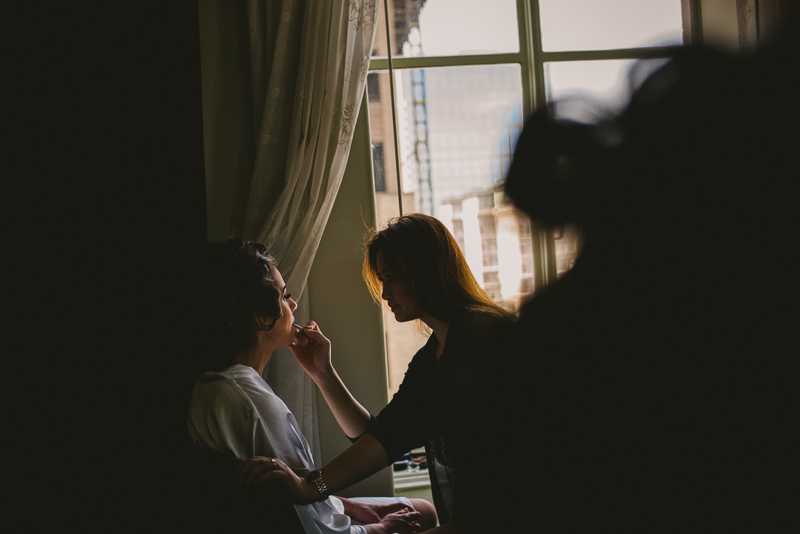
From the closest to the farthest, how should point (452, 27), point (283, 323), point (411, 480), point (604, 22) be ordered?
point (283, 323) < point (411, 480) < point (452, 27) < point (604, 22)

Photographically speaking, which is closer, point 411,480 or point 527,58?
point 411,480

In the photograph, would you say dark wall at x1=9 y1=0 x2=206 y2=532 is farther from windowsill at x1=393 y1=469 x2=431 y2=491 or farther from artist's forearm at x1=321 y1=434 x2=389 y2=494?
windowsill at x1=393 y1=469 x2=431 y2=491

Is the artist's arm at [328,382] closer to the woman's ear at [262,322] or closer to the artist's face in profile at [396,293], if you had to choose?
the woman's ear at [262,322]

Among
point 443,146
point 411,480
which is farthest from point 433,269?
point 411,480

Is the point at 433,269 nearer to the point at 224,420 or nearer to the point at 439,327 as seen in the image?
the point at 439,327

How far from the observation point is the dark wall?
1623 millimetres

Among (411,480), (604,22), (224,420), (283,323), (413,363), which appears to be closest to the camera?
(224,420)

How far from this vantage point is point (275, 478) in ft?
3.21

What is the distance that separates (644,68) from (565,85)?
2.37m

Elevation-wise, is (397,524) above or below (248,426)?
below

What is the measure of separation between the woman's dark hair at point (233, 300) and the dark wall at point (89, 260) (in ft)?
1.22

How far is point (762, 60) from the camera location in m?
0.22

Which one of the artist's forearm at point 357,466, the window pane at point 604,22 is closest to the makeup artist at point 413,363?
the artist's forearm at point 357,466

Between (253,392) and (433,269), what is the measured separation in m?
0.61
